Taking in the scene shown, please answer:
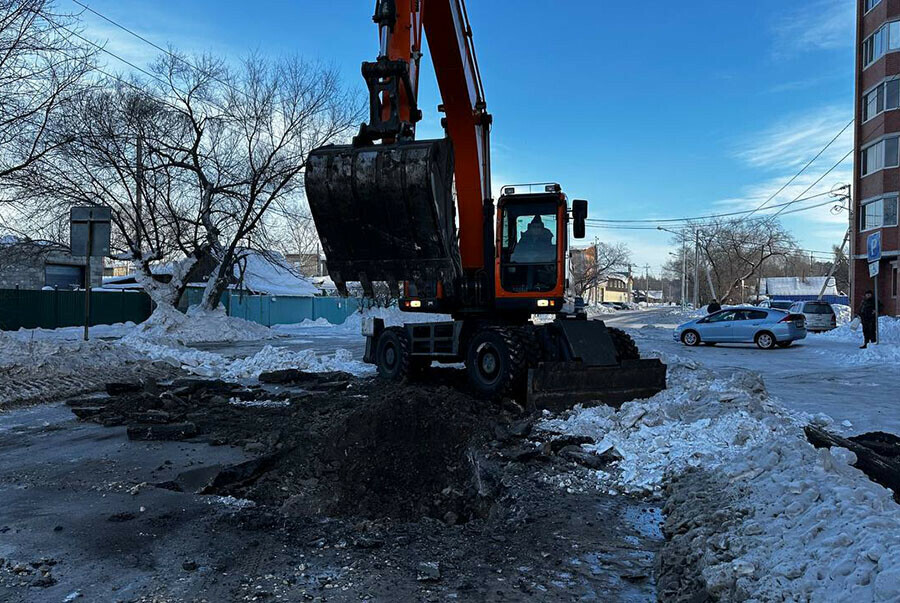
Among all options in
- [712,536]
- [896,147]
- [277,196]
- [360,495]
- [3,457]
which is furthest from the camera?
[896,147]

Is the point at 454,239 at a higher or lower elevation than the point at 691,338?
higher

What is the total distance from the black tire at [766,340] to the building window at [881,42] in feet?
A: 70.5

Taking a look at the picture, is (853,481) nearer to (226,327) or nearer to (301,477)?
(301,477)

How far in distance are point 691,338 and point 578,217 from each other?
56.1ft

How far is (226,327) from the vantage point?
27578 mm

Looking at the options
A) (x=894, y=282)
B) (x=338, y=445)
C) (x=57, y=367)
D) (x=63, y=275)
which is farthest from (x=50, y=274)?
(x=894, y=282)

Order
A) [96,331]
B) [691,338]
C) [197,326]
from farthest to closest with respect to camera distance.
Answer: [197,326]
[96,331]
[691,338]

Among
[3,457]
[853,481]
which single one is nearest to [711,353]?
[853,481]

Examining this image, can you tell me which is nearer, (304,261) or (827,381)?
(827,381)

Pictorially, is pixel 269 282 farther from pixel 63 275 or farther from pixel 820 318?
pixel 820 318

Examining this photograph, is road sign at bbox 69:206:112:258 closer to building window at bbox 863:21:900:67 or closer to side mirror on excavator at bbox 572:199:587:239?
side mirror on excavator at bbox 572:199:587:239

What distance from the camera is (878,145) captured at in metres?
35.1

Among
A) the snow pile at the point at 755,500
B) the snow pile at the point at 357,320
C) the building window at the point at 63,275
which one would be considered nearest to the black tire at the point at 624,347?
the snow pile at the point at 755,500

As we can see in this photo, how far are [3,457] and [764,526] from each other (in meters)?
7.03
